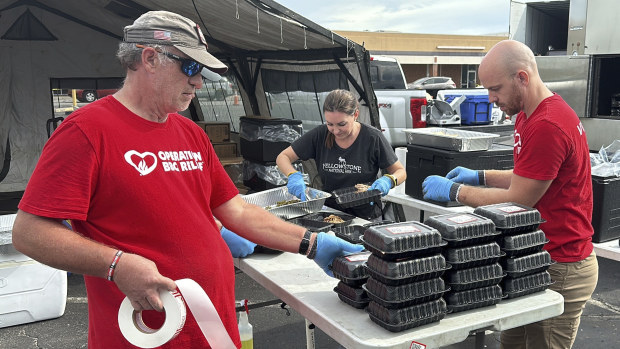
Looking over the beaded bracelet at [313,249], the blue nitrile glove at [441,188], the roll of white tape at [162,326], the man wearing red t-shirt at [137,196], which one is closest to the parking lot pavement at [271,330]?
the blue nitrile glove at [441,188]

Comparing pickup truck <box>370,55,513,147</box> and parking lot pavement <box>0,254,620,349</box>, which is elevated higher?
pickup truck <box>370,55,513,147</box>

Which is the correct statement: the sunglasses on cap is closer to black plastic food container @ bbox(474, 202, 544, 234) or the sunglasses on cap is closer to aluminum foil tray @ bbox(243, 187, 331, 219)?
black plastic food container @ bbox(474, 202, 544, 234)

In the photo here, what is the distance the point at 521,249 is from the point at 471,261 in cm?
29

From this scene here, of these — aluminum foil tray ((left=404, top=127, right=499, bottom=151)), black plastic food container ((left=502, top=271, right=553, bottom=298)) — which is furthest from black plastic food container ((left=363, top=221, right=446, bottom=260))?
aluminum foil tray ((left=404, top=127, right=499, bottom=151))

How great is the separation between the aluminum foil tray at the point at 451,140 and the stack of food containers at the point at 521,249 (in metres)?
1.83

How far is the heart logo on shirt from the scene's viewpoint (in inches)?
64.7

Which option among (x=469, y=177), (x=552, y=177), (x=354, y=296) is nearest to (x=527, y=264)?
(x=552, y=177)

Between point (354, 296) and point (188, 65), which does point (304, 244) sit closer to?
point (354, 296)

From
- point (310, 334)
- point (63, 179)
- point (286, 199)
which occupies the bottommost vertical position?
point (310, 334)

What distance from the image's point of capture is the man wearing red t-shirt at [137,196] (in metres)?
1.51

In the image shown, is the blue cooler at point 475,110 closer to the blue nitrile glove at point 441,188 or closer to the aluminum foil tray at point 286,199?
the aluminum foil tray at point 286,199

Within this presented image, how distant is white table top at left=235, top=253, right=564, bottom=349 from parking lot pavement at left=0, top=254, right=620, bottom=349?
5.29 ft

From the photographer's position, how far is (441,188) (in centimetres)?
319

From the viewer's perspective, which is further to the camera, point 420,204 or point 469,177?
point 420,204
